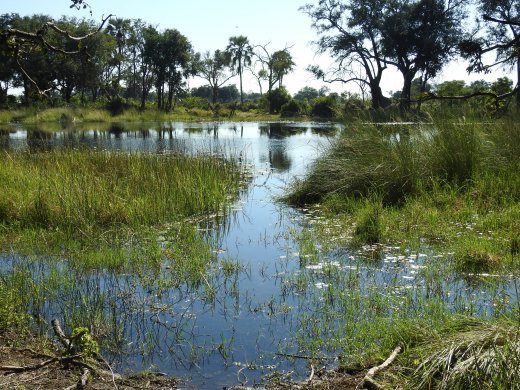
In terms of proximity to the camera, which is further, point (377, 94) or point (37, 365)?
point (377, 94)

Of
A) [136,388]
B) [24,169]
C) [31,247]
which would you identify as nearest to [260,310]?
[136,388]

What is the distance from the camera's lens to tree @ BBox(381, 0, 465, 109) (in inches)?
1672

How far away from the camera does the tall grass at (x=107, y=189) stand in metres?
8.27

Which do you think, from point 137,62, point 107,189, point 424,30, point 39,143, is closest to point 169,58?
point 137,62

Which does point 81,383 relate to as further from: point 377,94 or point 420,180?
point 377,94

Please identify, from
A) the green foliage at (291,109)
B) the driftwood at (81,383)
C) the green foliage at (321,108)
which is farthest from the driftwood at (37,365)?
the green foliage at (291,109)

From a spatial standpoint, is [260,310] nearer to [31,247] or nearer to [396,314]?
[396,314]

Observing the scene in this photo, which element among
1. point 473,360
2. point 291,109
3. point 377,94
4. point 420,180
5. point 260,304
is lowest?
point 260,304

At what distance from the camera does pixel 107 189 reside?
930cm

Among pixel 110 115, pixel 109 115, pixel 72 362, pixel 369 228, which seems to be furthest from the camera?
pixel 110 115

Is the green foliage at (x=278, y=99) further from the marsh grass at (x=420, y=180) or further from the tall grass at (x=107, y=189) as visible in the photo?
the marsh grass at (x=420, y=180)

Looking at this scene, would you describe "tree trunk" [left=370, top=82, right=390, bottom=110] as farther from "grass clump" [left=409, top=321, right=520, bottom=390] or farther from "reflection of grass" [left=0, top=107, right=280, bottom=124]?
"grass clump" [left=409, top=321, right=520, bottom=390]

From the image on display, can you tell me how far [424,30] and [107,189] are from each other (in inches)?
1521

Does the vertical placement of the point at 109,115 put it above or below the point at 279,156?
above
